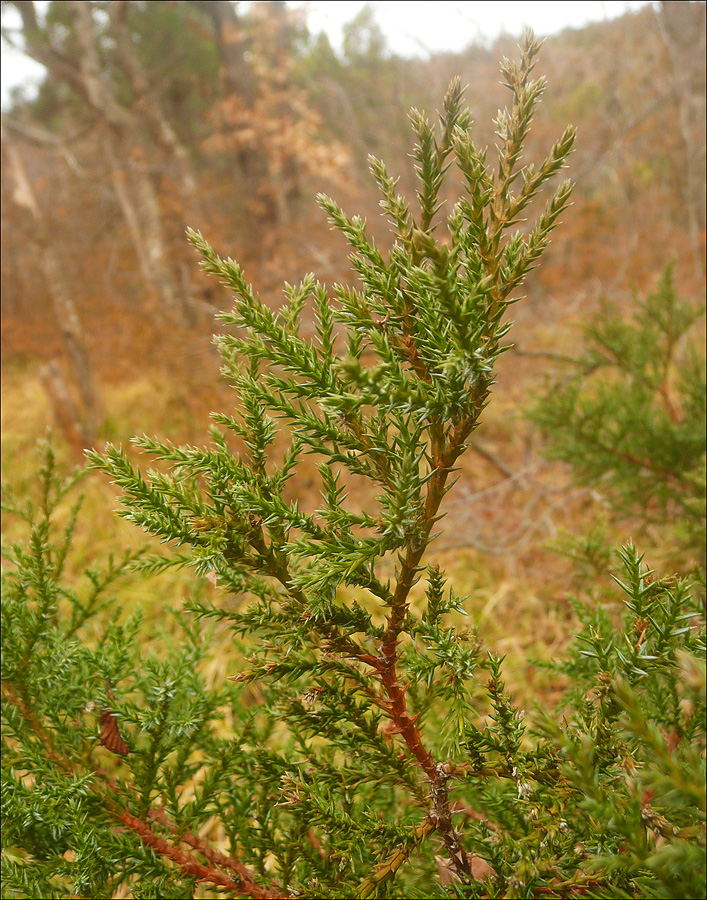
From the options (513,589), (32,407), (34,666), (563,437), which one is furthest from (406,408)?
(32,407)

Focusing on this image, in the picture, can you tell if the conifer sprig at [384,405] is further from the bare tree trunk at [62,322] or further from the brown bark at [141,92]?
the brown bark at [141,92]

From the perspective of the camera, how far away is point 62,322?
17.6 ft

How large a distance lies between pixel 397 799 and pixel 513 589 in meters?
2.79

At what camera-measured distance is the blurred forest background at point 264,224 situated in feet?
13.5

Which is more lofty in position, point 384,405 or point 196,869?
point 384,405

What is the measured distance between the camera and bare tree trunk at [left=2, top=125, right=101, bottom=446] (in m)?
4.98

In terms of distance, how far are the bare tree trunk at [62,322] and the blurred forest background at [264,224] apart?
20 mm

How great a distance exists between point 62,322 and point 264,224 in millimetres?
2950

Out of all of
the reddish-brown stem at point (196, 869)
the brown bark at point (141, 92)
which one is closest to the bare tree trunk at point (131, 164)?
the brown bark at point (141, 92)

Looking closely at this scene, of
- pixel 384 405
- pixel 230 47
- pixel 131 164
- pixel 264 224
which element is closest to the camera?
pixel 384 405

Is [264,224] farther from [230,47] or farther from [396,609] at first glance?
[396,609]

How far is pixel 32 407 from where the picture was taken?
200 inches

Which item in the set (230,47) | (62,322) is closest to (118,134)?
(230,47)

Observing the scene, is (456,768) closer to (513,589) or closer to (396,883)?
(396,883)
